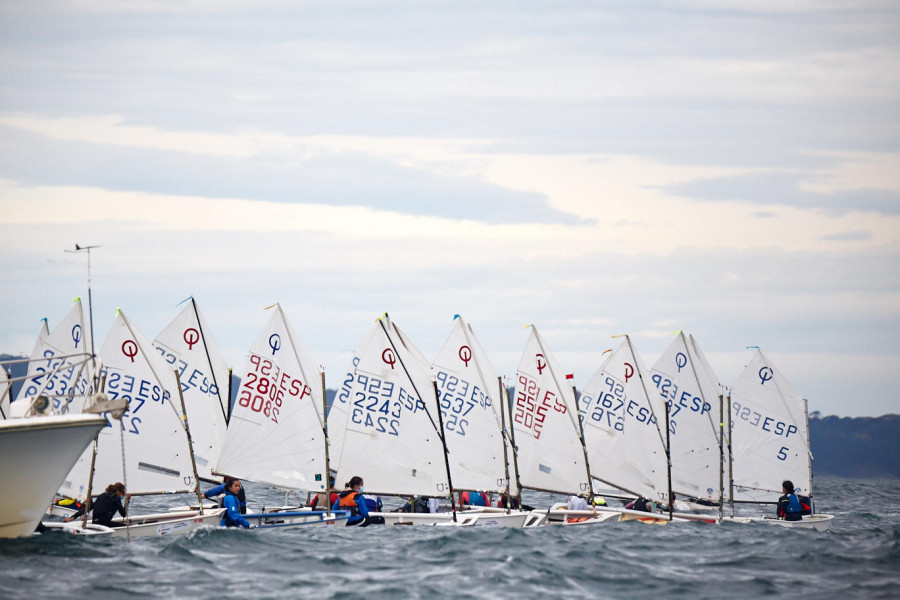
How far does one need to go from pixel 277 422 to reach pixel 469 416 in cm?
637

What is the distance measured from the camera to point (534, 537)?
1094 inches

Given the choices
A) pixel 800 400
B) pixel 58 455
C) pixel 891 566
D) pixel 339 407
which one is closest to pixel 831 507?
pixel 800 400

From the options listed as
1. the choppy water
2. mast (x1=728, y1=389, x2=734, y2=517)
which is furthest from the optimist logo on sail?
mast (x1=728, y1=389, x2=734, y2=517)

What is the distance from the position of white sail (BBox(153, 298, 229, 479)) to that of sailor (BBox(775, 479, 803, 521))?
60.3 feet

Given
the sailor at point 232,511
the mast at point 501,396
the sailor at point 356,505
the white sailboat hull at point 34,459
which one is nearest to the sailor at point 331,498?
the sailor at point 356,505

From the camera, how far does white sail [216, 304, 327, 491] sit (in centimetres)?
3191

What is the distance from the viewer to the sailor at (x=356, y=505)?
30.4m

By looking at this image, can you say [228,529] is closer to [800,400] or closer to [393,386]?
[393,386]

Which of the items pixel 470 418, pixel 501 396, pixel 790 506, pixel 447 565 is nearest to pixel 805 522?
pixel 790 506

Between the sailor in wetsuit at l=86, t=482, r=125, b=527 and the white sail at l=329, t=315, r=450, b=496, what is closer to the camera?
the sailor in wetsuit at l=86, t=482, r=125, b=527

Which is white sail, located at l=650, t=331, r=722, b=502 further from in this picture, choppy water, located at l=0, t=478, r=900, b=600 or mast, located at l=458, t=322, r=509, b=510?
choppy water, located at l=0, t=478, r=900, b=600

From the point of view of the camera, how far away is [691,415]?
4078cm

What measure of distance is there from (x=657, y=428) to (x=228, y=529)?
16557 millimetres

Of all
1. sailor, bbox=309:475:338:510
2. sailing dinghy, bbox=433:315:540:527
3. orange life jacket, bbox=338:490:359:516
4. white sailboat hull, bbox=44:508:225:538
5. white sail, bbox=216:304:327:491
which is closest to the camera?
white sailboat hull, bbox=44:508:225:538
